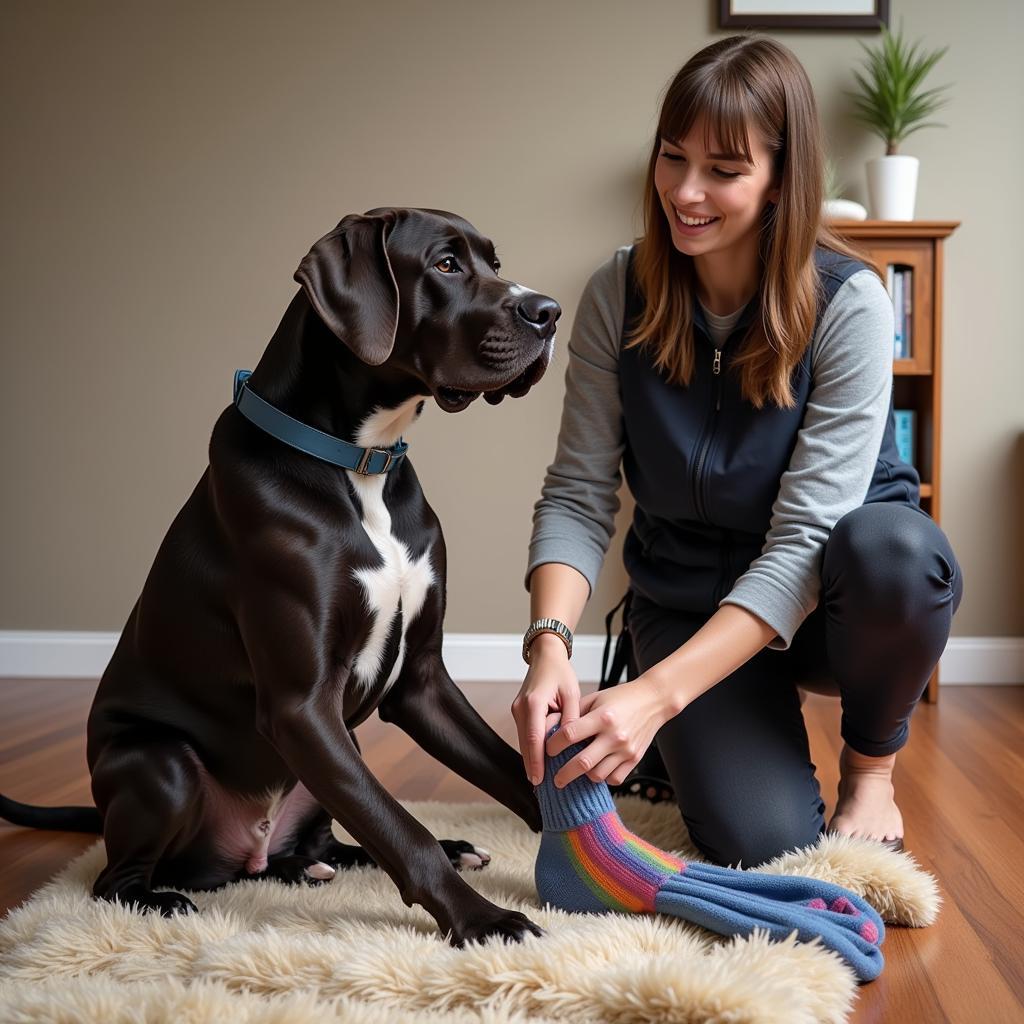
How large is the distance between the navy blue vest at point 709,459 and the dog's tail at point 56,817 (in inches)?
39.3

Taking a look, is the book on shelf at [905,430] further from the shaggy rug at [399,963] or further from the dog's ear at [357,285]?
the dog's ear at [357,285]

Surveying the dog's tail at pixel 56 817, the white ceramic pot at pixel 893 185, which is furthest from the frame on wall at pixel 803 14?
the dog's tail at pixel 56 817

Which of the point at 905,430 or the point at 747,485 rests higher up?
the point at 747,485

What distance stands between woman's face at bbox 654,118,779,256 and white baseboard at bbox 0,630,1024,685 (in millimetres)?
2007

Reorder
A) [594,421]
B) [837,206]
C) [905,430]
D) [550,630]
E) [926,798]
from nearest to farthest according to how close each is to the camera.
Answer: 1. [550,630]
2. [594,421]
3. [926,798]
4. [837,206]
5. [905,430]

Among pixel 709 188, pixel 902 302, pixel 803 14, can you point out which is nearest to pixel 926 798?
pixel 709 188

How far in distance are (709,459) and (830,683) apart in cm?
42

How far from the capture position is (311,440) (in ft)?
4.76

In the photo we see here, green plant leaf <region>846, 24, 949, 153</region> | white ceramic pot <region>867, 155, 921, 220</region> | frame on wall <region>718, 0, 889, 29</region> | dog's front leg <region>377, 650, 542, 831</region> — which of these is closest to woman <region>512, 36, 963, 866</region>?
dog's front leg <region>377, 650, 542, 831</region>

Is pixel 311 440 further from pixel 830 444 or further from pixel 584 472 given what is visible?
pixel 830 444

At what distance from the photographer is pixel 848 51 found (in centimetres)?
348

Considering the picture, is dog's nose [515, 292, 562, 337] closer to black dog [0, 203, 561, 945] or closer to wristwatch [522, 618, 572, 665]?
black dog [0, 203, 561, 945]

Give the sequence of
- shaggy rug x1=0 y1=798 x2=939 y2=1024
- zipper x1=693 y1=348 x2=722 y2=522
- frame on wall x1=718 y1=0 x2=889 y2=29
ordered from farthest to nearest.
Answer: frame on wall x1=718 y1=0 x2=889 y2=29 < zipper x1=693 y1=348 x2=722 y2=522 < shaggy rug x1=0 y1=798 x2=939 y2=1024

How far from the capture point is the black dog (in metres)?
1.39
